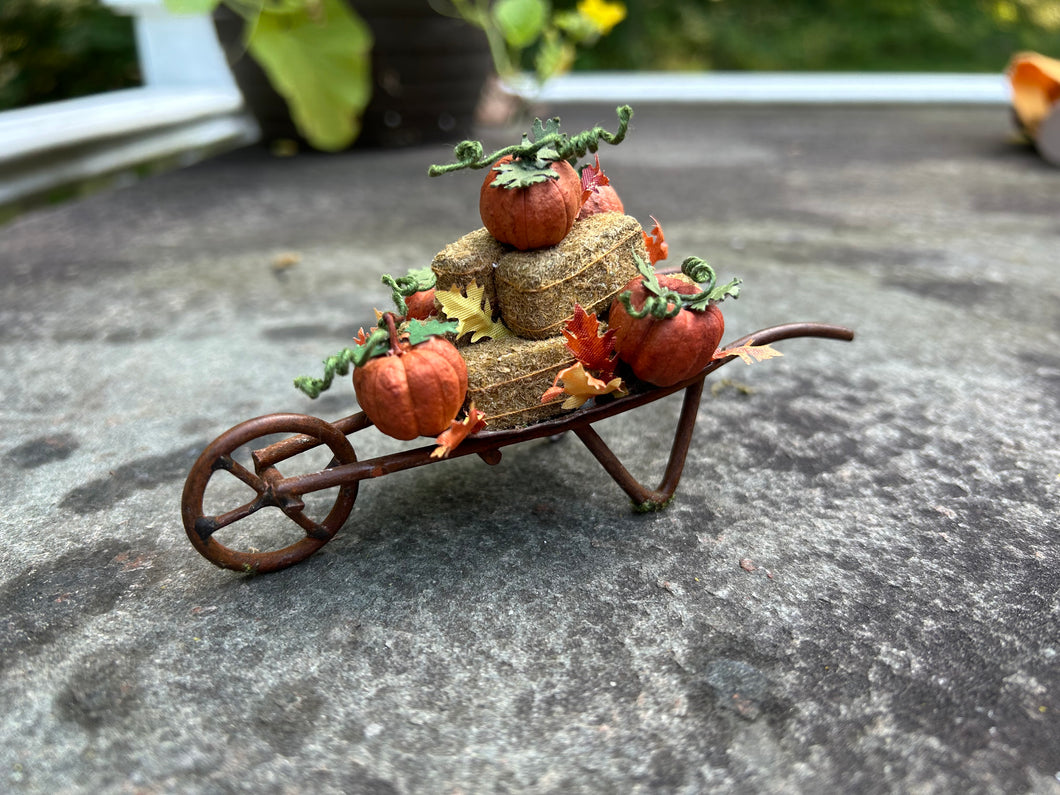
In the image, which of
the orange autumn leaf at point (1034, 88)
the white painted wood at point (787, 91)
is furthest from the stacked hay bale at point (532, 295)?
the white painted wood at point (787, 91)

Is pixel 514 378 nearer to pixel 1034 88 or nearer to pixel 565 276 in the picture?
pixel 565 276

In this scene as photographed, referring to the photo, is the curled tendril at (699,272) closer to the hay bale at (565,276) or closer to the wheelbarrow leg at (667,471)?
the hay bale at (565,276)

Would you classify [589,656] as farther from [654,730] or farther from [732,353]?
[732,353]

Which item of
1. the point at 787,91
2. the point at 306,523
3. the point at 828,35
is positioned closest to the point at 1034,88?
the point at 787,91

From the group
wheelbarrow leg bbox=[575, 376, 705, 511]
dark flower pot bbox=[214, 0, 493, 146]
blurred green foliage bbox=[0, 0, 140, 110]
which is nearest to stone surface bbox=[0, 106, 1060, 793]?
wheelbarrow leg bbox=[575, 376, 705, 511]

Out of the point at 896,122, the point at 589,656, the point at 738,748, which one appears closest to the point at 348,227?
the point at 589,656

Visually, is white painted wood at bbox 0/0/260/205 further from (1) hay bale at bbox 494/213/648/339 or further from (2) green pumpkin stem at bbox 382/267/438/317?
(1) hay bale at bbox 494/213/648/339
